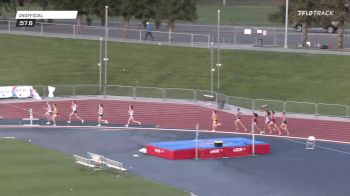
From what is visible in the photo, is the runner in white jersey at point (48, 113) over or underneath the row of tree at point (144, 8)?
underneath

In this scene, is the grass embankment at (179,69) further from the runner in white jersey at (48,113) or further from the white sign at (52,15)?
the runner in white jersey at (48,113)

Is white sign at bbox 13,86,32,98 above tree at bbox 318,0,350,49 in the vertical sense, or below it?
below

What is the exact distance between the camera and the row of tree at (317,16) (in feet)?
202

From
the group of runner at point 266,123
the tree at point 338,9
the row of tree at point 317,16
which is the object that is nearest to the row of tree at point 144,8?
the row of tree at point 317,16

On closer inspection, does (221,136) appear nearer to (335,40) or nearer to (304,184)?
(304,184)

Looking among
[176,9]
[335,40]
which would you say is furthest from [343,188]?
[335,40]

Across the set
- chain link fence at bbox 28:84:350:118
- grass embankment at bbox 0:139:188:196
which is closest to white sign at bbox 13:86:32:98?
chain link fence at bbox 28:84:350:118

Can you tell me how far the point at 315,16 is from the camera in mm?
63406

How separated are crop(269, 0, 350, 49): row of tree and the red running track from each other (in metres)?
16.9

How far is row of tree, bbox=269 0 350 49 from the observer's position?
61438mm

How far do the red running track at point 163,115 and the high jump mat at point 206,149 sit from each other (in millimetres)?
7293

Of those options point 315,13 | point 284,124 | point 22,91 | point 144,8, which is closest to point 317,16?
point 315,13

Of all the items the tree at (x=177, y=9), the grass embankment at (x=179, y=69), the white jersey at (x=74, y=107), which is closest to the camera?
the white jersey at (x=74, y=107)

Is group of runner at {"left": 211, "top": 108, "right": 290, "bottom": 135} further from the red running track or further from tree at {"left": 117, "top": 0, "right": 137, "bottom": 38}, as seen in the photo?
tree at {"left": 117, "top": 0, "right": 137, "bottom": 38}
